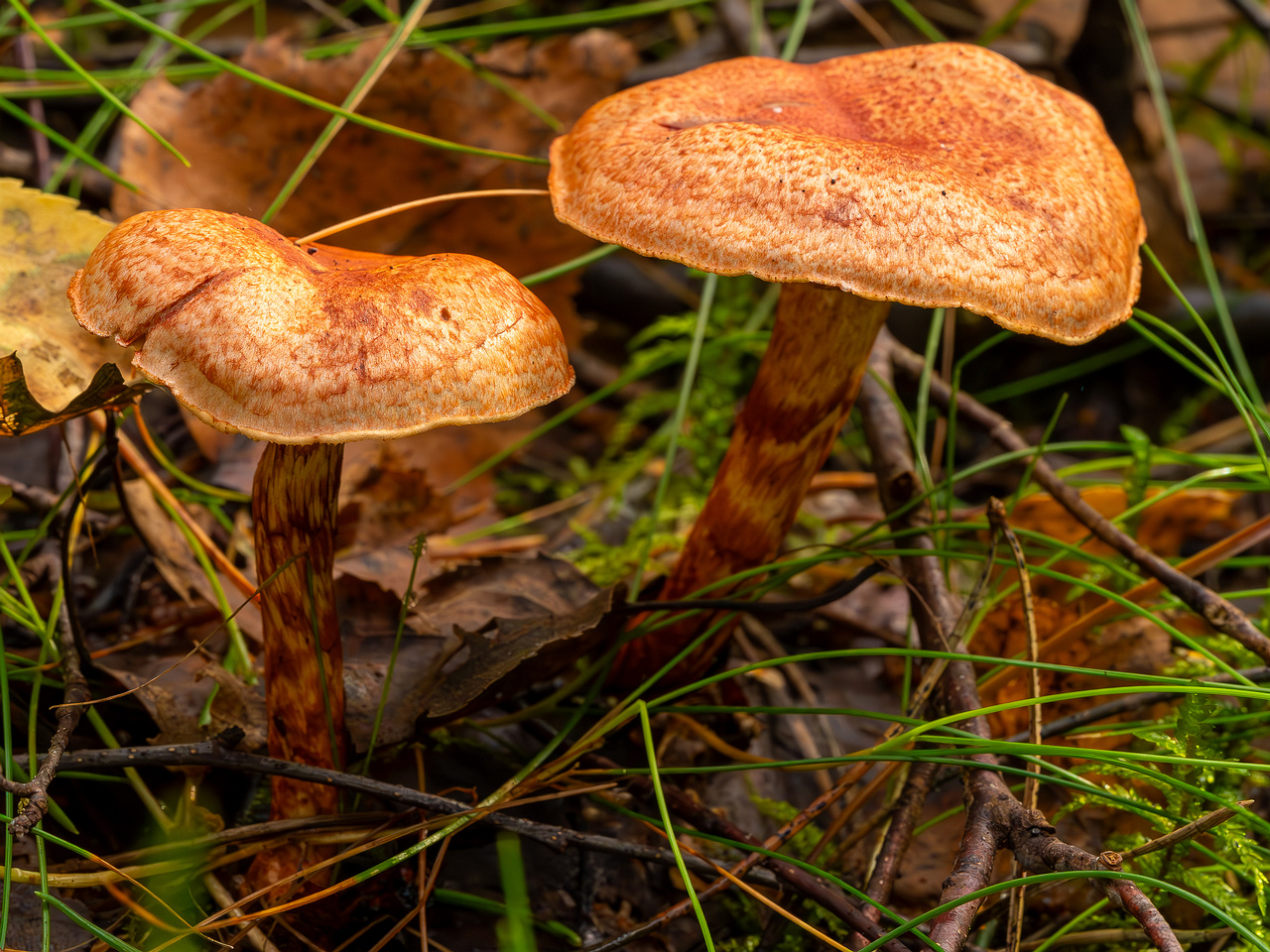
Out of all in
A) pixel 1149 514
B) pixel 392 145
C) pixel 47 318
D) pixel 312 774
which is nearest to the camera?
pixel 312 774

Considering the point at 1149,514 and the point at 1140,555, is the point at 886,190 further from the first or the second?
the point at 1149,514

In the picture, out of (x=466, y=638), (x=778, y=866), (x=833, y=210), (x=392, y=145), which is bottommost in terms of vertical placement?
(x=778, y=866)

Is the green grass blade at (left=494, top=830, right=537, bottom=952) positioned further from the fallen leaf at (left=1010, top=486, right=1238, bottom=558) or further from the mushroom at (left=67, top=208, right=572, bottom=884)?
the fallen leaf at (left=1010, top=486, right=1238, bottom=558)

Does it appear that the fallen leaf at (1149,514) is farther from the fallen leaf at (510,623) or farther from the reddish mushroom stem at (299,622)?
the reddish mushroom stem at (299,622)

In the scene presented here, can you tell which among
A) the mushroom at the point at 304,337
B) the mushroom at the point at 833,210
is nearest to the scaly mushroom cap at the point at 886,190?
the mushroom at the point at 833,210

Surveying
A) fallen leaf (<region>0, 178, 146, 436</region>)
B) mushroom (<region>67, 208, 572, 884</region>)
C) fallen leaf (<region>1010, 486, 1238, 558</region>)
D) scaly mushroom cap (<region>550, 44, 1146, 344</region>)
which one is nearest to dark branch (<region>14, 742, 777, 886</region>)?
mushroom (<region>67, 208, 572, 884</region>)

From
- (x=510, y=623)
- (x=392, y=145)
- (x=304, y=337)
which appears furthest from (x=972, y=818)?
(x=392, y=145)
